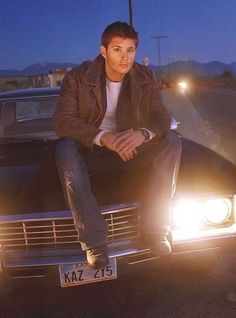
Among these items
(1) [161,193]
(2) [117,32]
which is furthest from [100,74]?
(1) [161,193]

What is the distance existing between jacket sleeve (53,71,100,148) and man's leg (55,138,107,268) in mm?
163

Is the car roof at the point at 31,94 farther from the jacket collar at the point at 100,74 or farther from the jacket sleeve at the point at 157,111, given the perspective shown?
the jacket sleeve at the point at 157,111

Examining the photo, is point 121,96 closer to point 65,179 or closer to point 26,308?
point 65,179

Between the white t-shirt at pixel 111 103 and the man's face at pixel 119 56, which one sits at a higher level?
the man's face at pixel 119 56

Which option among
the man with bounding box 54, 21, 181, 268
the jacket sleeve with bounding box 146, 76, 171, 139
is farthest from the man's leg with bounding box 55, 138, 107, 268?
the jacket sleeve with bounding box 146, 76, 171, 139

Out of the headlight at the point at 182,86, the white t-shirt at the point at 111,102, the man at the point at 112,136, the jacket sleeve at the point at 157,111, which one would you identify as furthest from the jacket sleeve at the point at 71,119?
the headlight at the point at 182,86

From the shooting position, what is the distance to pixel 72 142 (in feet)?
11.4

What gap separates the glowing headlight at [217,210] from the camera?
11.5ft

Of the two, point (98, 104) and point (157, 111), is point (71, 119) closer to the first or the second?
point (98, 104)

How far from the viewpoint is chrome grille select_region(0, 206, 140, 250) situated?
329 cm

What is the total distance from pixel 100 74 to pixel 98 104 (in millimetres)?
224

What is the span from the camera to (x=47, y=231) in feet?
10.8

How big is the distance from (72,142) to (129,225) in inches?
27.2

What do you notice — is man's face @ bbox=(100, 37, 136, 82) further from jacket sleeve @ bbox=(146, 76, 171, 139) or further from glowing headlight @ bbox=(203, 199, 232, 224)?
glowing headlight @ bbox=(203, 199, 232, 224)
